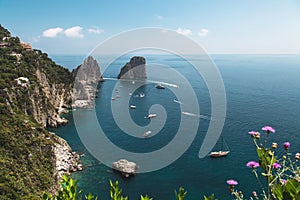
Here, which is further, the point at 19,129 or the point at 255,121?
the point at 255,121

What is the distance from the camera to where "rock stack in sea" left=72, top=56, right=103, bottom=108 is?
52500mm

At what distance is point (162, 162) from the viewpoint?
91.7 ft

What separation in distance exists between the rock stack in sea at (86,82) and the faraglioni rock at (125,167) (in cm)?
2728

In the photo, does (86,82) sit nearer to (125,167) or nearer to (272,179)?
(125,167)

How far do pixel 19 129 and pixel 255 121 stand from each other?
33320mm

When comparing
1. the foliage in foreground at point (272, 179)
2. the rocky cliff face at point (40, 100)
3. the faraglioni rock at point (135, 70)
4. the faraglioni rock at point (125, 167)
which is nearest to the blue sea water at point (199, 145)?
the faraglioni rock at point (125, 167)

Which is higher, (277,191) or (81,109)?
(277,191)

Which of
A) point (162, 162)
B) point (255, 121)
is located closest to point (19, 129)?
point (162, 162)

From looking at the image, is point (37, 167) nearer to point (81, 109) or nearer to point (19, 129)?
point (19, 129)

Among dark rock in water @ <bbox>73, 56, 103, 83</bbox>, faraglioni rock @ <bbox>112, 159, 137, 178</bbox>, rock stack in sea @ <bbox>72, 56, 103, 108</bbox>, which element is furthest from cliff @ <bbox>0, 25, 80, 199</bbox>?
dark rock in water @ <bbox>73, 56, 103, 83</bbox>

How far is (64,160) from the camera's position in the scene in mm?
25641

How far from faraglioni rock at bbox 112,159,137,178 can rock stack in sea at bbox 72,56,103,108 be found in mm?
27280

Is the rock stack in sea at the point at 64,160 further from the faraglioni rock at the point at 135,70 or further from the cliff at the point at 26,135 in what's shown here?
the faraglioni rock at the point at 135,70

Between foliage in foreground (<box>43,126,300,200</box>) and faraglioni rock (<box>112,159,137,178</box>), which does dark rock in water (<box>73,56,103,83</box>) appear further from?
foliage in foreground (<box>43,126,300,200</box>)
